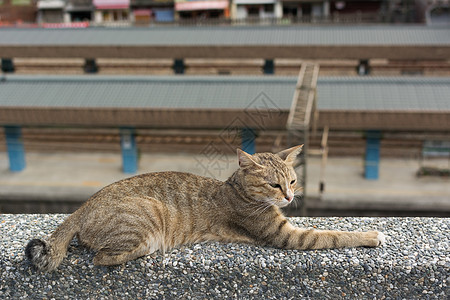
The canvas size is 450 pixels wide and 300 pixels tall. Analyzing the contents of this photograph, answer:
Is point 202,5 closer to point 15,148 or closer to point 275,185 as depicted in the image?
point 15,148

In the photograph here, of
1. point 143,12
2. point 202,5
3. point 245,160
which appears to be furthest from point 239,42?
point 143,12

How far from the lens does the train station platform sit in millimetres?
14625

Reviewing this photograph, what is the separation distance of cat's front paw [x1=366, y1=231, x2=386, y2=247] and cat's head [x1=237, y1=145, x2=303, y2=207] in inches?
30.2

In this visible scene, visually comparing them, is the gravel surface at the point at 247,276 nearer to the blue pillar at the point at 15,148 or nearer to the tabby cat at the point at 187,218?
the tabby cat at the point at 187,218

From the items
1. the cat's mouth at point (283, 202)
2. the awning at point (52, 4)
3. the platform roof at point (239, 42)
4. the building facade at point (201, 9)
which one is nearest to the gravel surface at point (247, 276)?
the cat's mouth at point (283, 202)

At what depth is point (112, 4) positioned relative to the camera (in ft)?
139

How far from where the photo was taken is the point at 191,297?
4.04 metres

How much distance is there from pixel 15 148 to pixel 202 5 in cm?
2693

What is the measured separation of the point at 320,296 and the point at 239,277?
2.24 feet

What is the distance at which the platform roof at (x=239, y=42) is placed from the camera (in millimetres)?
18719

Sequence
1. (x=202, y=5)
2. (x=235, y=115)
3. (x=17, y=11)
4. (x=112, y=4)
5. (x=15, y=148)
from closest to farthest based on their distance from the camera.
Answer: (x=235, y=115) → (x=15, y=148) → (x=202, y=5) → (x=112, y=4) → (x=17, y=11)

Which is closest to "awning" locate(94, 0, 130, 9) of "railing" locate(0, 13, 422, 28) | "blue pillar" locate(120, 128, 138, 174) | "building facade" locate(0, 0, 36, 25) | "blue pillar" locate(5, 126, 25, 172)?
"railing" locate(0, 13, 422, 28)

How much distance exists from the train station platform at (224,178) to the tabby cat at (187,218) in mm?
8294

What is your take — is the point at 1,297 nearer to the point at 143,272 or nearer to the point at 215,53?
the point at 143,272
